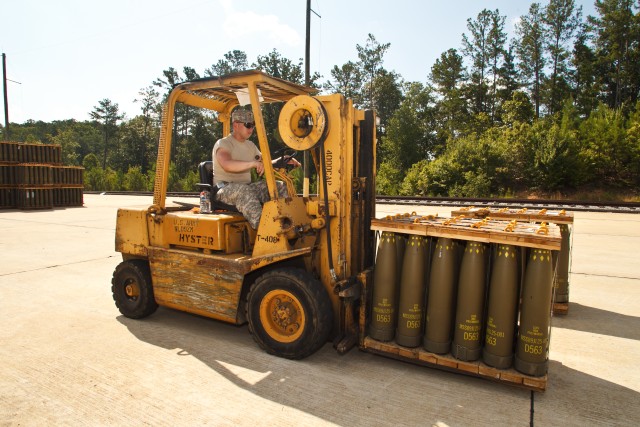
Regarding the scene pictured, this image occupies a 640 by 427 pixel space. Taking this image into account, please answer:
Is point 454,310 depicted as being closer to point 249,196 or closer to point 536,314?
point 536,314

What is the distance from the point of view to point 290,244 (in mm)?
4086

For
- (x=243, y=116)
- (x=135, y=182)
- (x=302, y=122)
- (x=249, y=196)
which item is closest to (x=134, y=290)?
(x=249, y=196)

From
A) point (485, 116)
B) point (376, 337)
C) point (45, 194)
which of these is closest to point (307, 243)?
point (376, 337)

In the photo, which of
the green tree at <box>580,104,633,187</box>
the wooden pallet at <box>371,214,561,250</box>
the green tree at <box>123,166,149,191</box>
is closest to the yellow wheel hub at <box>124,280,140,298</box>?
the wooden pallet at <box>371,214,561,250</box>

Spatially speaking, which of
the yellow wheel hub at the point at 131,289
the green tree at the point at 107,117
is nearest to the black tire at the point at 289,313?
the yellow wheel hub at the point at 131,289

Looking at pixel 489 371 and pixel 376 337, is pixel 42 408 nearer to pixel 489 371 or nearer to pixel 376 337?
pixel 376 337

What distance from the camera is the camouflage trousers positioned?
4.36 m

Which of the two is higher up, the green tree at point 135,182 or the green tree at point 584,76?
the green tree at point 584,76

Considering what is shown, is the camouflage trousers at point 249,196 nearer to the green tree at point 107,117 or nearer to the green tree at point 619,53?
the green tree at point 619,53

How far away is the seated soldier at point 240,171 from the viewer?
4383 millimetres

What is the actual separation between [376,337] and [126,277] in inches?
121

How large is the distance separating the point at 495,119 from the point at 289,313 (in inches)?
1809

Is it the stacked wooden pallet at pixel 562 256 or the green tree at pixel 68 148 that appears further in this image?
the green tree at pixel 68 148

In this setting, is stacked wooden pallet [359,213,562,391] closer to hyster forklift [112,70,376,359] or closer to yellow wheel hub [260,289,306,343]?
hyster forklift [112,70,376,359]
